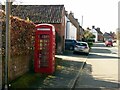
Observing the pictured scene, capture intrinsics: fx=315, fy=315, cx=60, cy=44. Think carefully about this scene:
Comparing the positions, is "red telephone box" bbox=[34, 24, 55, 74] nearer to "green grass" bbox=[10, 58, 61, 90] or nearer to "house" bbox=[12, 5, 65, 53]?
"green grass" bbox=[10, 58, 61, 90]

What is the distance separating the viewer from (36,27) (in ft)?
47.7

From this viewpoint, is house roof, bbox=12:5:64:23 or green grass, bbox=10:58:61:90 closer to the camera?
green grass, bbox=10:58:61:90

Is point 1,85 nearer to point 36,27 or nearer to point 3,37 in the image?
point 3,37

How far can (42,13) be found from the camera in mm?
35156

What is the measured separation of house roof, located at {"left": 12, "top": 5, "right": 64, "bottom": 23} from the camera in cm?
3400

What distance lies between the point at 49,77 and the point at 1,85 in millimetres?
4201

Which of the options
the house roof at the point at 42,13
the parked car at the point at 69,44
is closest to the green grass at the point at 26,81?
the house roof at the point at 42,13

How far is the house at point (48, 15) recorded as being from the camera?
3409 cm

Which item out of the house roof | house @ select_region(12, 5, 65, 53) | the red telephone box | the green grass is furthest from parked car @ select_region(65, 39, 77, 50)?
the green grass

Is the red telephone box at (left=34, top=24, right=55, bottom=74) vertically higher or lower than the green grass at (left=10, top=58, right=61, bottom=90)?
higher

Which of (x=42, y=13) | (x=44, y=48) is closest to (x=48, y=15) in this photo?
(x=42, y=13)

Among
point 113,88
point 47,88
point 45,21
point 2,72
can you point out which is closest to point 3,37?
point 2,72

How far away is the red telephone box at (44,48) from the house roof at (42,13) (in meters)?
19.2

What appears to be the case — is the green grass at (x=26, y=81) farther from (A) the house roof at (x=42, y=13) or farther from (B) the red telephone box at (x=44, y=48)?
(A) the house roof at (x=42, y=13)
